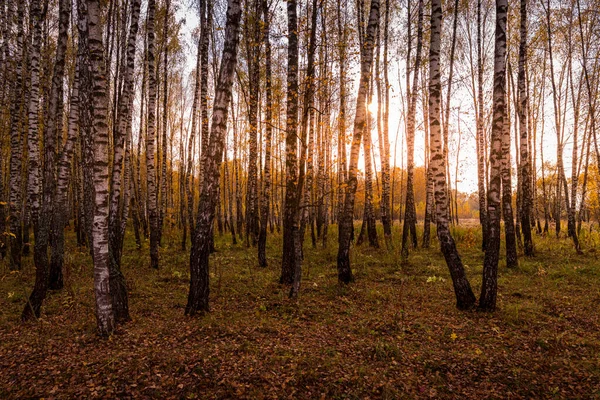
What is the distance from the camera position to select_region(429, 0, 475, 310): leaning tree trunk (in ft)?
20.8

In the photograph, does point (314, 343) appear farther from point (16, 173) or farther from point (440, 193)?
point (16, 173)

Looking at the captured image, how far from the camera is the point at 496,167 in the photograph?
617 centimetres

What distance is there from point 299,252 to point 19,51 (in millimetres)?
12105

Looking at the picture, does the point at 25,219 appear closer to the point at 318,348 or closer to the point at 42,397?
the point at 42,397

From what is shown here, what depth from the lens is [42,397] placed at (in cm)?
368

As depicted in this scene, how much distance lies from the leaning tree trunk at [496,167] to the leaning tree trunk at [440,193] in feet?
1.29

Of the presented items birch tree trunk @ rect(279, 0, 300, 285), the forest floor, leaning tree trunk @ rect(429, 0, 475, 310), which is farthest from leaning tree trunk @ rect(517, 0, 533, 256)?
birch tree trunk @ rect(279, 0, 300, 285)

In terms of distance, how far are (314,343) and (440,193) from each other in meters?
4.00

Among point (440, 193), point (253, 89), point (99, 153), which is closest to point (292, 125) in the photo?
point (440, 193)

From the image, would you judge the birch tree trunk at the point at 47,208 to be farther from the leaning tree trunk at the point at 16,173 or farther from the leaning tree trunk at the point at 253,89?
the leaning tree trunk at the point at 253,89

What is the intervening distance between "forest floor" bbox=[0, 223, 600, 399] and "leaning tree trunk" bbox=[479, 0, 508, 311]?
0.56 meters

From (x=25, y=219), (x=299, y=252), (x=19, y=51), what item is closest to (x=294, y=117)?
(x=299, y=252)

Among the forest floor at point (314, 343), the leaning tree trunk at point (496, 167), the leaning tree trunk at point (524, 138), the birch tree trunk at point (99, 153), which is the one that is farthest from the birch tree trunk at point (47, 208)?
the leaning tree trunk at point (524, 138)

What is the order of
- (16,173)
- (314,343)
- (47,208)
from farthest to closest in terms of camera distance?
(16,173)
(47,208)
(314,343)
